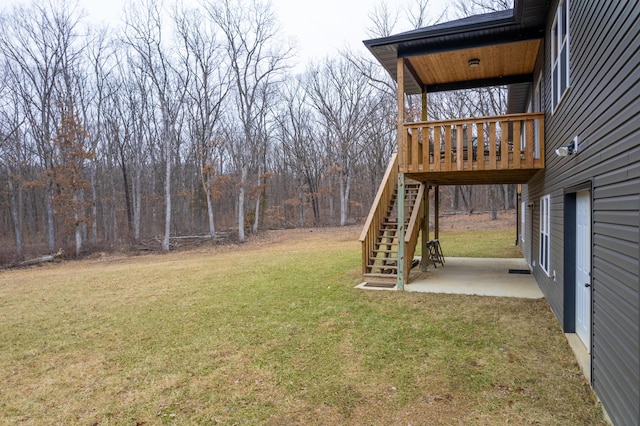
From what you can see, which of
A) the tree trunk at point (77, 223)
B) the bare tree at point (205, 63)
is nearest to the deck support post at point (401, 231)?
the tree trunk at point (77, 223)

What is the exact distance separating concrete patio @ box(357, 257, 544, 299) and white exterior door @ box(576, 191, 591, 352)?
2.15 meters

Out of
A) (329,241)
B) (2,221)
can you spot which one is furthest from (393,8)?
(2,221)

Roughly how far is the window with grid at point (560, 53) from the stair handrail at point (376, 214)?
3.45m

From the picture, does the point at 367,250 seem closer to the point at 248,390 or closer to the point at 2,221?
the point at 248,390

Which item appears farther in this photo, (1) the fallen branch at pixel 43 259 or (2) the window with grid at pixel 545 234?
(1) the fallen branch at pixel 43 259

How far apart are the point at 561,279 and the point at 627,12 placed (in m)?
3.38

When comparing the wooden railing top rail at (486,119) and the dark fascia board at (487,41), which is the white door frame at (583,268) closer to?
the wooden railing top rail at (486,119)

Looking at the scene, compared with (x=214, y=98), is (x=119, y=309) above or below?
below

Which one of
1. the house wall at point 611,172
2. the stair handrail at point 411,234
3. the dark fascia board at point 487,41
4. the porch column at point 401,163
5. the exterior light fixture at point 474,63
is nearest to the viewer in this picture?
the house wall at point 611,172

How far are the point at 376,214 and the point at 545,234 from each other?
3.21 m

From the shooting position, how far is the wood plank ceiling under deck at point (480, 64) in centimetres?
674

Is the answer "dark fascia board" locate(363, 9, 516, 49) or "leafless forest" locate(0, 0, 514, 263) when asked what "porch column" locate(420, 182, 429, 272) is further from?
"leafless forest" locate(0, 0, 514, 263)

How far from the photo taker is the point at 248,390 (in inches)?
141

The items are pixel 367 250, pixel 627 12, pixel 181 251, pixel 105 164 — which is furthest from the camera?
pixel 105 164
